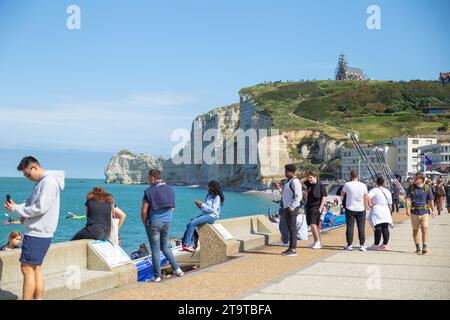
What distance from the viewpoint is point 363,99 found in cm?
19288

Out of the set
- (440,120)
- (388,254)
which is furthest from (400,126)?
(388,254)

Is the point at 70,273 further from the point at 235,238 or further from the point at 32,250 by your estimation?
the point at 235,238

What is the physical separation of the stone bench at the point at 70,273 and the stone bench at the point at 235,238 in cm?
356

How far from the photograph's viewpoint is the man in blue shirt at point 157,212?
10203mm

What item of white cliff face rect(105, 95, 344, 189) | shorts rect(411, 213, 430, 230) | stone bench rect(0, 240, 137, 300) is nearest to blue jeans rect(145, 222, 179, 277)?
stone bench rect(0, 240, 137, 300)

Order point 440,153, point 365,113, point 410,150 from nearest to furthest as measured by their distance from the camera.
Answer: point 440,153
point 410,150
point 365,113

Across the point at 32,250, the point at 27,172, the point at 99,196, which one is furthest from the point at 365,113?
the point at 32,250

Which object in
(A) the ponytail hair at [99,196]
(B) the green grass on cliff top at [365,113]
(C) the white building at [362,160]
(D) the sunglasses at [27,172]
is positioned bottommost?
(A) the ponytail hair at [99,196]

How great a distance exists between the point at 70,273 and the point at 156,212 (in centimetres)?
192

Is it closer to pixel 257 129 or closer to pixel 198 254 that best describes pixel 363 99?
pixel 257 129

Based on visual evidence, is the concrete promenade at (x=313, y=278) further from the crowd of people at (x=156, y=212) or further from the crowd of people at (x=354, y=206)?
the crowd of people at (x=156, y=212)

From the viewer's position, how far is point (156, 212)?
1032 cm

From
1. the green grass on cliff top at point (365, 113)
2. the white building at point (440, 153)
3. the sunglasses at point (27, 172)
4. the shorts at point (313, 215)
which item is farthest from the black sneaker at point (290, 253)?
the green grass on cliff top at point (365, 113)

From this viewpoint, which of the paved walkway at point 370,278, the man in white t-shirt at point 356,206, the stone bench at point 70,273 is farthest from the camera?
the man in white t-shirt at point 356,206
